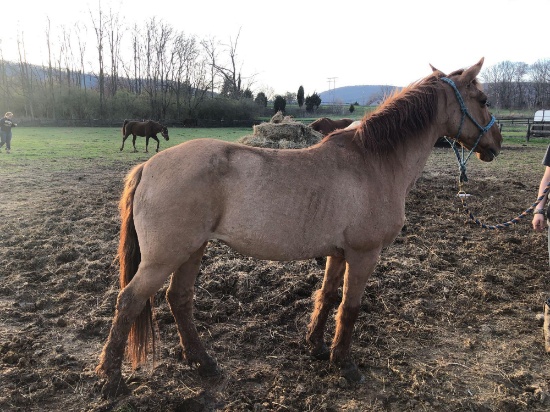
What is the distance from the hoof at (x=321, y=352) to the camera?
3182mm

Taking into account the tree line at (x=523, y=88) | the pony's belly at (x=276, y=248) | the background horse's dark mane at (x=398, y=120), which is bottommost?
the pony's belly at (x=276, y=248)

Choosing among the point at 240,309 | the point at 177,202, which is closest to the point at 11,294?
the point at 240,309

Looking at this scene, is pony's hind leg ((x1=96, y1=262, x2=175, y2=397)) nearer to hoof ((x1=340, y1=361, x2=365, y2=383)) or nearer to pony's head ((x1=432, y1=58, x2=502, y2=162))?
hoof ((x1=340, y1=361, x2=365, y2=383))

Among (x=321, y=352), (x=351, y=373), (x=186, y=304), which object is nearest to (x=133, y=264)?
(x=186, y=304)

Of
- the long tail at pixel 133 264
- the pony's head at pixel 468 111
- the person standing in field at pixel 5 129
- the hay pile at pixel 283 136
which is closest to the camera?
the long tail at pixel 133 264

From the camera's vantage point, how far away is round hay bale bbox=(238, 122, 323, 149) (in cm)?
1408

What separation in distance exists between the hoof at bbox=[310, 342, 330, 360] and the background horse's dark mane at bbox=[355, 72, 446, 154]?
5.58ft

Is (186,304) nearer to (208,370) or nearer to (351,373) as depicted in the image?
(208,370)

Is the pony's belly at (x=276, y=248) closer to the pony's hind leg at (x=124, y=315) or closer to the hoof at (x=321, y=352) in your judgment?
the pony's hind leg at (x=124, y=315)

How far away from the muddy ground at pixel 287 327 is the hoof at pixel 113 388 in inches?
2.3

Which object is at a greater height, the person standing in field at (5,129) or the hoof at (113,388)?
the person standing in field at (5,129)

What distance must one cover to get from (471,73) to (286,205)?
1.92 metres

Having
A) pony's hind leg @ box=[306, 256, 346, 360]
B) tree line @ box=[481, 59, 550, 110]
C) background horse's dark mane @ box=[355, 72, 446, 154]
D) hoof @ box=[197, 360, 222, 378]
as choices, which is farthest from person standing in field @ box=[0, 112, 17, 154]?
tree line @ box=[481, 59, 550, 110]

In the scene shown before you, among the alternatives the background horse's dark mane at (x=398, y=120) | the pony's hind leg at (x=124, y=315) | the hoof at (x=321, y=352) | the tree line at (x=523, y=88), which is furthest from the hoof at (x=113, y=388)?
the tree line at (x=523, y=88)
